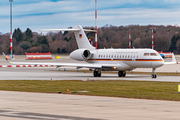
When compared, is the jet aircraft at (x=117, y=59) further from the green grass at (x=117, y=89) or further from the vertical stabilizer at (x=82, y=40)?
the green grass at (x=117, y=89)

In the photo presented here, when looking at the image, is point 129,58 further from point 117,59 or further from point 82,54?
point 82,54

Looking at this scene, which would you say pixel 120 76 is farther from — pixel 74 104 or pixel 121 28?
pixel 121 28

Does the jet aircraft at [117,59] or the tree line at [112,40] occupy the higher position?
the tree line at [112,40]

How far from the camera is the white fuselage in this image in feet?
131

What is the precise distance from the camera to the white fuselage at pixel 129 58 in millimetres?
39781

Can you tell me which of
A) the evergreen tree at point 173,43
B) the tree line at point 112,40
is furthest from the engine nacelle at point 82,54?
the evergreen tree at point 173,43

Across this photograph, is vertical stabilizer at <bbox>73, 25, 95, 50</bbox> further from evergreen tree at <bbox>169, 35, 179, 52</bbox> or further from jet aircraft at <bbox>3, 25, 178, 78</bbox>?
evergreen tree at <bbox>169, 35, 179, 52</bbox>

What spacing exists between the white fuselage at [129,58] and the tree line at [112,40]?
203 ft

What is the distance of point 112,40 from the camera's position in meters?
124

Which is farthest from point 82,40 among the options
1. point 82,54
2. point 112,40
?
point 112,40

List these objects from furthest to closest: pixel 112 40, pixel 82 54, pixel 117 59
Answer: pixel 112 40 < pixel 82 54 < pixel 117 59

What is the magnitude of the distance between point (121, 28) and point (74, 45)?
34085mm

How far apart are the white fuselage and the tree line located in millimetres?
61744

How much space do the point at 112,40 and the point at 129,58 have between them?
272 ft
